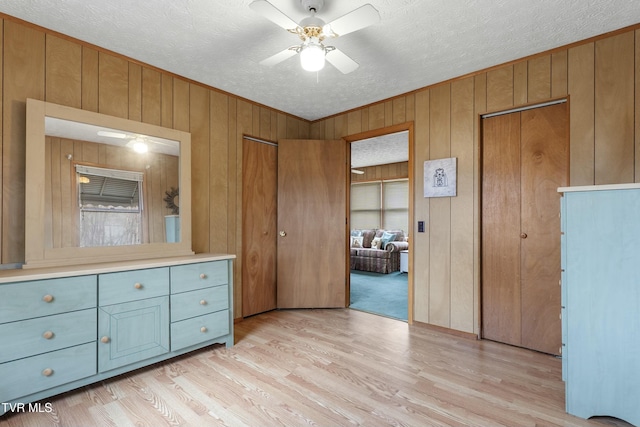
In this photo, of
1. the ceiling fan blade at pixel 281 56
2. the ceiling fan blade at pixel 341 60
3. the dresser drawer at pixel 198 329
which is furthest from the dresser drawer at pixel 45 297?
the ceiling fan blade at pixel 341 60

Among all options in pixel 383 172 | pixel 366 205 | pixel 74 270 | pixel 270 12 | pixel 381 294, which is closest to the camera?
pixel 270 12

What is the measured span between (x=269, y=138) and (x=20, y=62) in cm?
215

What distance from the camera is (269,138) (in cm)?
370

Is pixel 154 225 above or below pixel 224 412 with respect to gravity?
above

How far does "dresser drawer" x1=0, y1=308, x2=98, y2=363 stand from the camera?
5.46ft

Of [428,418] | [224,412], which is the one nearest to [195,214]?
[224,412]

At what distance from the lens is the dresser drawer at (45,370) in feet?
5.44

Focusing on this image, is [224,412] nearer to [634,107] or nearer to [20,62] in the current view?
[20,62]

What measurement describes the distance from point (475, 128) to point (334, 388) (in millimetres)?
2455

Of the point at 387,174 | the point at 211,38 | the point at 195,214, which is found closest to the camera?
the point at 211,38

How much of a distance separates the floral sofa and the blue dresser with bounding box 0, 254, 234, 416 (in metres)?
4.10

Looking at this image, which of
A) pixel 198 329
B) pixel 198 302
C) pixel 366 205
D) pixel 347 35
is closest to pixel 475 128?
pixel 347 35

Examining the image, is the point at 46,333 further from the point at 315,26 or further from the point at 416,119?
the point at 416,119

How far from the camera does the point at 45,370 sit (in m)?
1.77
